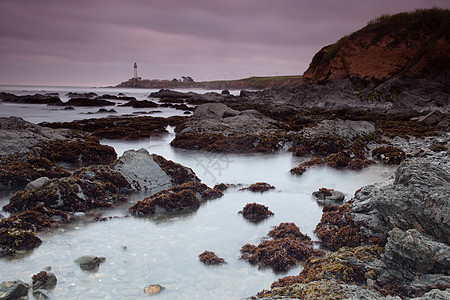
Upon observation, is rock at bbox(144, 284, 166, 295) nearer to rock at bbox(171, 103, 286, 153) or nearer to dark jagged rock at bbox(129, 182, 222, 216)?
dark jagged rock at bbox(129, 182, 222, 216)

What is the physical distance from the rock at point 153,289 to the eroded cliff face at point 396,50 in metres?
27.4

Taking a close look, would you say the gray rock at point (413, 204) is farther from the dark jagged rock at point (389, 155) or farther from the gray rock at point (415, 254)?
the dark jagged rock at point (389, 155)

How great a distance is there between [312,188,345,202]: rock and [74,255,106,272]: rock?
4.31m

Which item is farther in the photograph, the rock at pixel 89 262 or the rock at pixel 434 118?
the rock at pixel 434 118

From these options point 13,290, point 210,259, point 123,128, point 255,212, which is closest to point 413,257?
point 210,259

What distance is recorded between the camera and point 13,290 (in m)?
3.20

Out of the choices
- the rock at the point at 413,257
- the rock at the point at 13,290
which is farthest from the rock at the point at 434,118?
the rock at the point at 13,290

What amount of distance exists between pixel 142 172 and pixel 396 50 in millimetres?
28630

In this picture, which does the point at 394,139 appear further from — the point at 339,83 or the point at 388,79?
the point at 339,83

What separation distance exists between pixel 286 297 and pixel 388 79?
1132 inches

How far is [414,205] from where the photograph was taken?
150 inches

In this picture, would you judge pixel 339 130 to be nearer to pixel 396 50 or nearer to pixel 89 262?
pixel 89 262

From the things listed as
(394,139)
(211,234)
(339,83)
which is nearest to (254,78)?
(339,83)

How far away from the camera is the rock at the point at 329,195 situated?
21.2 ft
